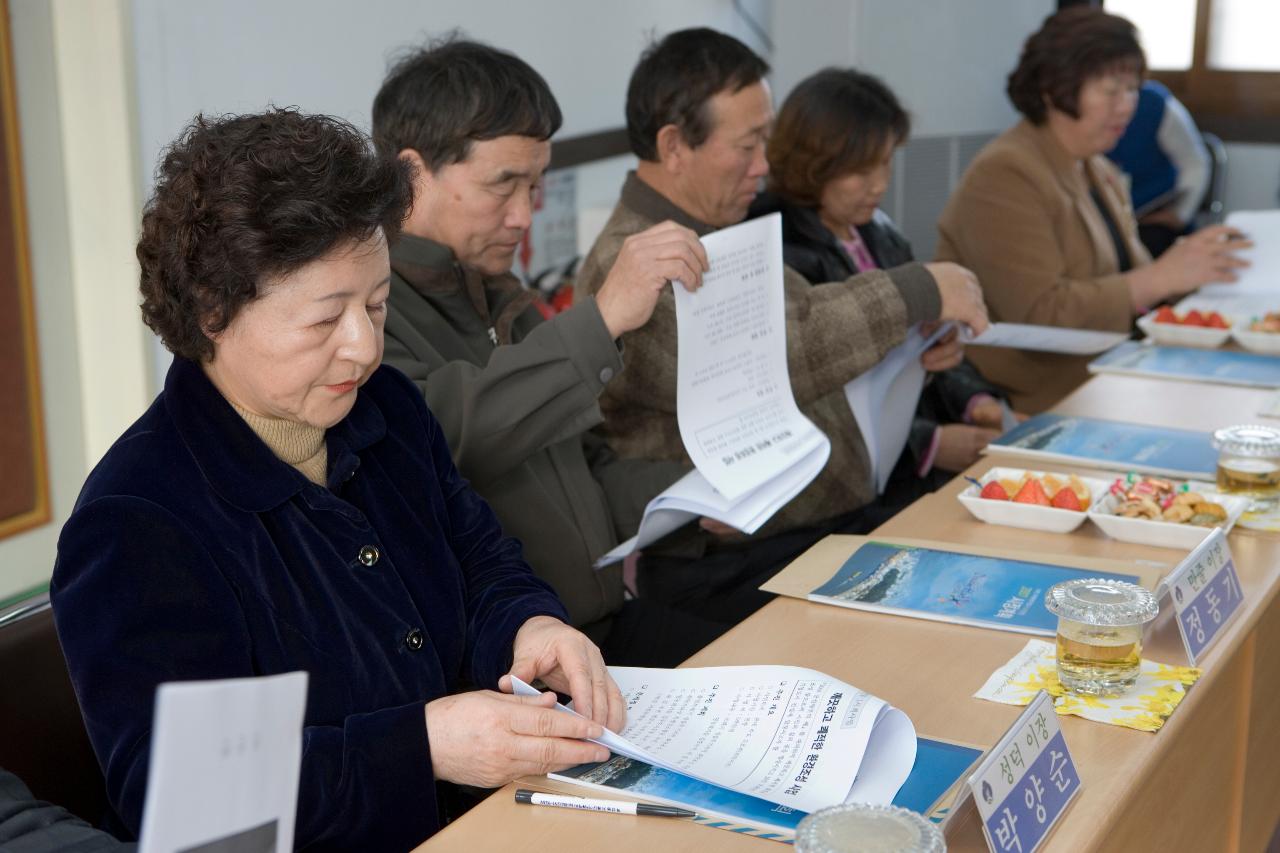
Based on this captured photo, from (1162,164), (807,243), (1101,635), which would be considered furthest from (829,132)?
(1162,164)

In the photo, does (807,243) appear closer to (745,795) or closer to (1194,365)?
(1194,365)

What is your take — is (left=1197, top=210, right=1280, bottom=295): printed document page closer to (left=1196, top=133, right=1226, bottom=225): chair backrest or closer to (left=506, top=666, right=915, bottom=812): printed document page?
(left=1196, top=133, right=1226, bottom=225): chair backrest

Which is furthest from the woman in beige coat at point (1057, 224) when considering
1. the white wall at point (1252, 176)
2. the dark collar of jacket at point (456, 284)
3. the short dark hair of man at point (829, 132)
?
the white wall at point (1252, 176)

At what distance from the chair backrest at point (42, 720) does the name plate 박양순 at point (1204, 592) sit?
3.93 ft

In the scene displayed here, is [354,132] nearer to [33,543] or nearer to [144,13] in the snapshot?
[144,13]

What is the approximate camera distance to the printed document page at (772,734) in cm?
122

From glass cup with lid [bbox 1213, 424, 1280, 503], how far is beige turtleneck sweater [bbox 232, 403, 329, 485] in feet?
4.36

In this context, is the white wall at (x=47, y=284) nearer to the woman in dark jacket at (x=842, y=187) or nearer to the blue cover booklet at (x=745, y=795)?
the woman in dark jacket at (x=842, y=187)

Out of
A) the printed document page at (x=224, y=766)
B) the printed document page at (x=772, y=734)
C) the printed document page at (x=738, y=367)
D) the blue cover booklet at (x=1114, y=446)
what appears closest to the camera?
the printed document page at (x=224, y=766)

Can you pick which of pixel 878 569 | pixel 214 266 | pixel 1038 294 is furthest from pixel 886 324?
pixel 214 266

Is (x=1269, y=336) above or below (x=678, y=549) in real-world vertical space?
above

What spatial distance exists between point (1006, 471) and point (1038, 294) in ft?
4.20

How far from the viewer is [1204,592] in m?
1.60

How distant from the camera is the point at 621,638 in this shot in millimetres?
2078
